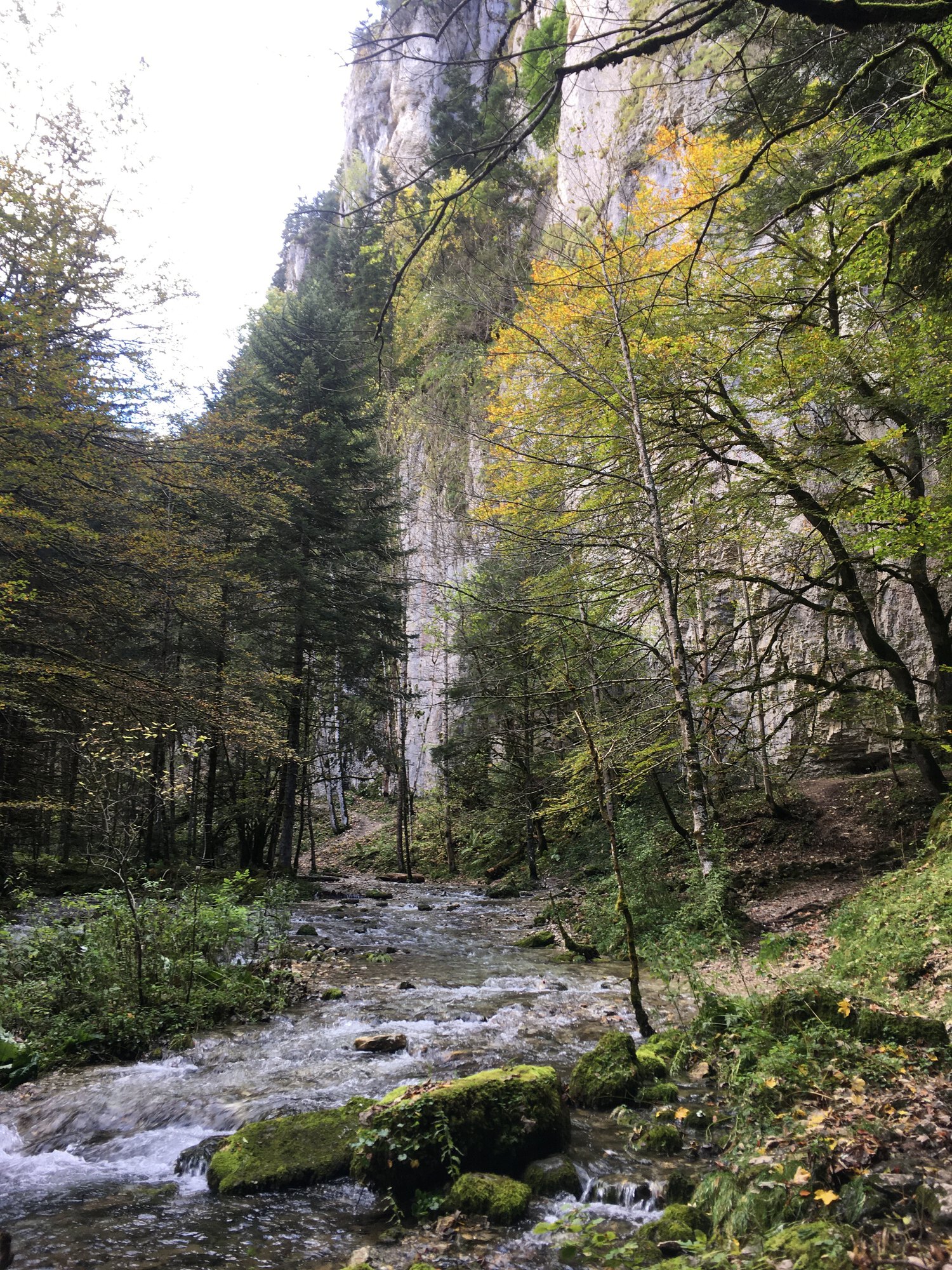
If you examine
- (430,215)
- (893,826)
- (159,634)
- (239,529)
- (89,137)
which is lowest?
(893,826)

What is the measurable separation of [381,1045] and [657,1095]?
97.6 inches

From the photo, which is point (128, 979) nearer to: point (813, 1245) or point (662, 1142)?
point (662, 1142)

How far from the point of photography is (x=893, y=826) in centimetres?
984

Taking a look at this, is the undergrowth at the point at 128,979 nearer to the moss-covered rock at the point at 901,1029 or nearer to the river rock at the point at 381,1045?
the river rock at the point at 381,1045

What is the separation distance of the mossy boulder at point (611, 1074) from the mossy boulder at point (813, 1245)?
2.42 metres

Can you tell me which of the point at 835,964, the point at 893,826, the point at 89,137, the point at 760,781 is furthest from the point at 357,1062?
the point at 89,137

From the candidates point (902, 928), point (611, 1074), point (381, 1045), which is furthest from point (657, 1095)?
point (902, 928)

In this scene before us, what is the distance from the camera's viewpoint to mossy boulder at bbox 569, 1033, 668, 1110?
16.0 ft

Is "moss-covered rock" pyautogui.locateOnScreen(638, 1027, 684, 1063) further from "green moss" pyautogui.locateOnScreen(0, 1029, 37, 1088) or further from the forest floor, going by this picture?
"green moss" pyautogui.locateOnScreen(0, 1029, 37, 1088)

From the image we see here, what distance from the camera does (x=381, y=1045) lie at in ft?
19.8

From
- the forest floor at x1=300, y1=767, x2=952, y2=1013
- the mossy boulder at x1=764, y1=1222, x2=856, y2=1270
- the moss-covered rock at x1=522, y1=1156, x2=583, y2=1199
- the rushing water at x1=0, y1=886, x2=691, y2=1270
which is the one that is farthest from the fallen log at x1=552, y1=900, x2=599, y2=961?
the mossy boulder at x1=764, y1=1222, x2=856, y2=1270

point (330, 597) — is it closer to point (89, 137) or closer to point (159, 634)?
point (159, 634)

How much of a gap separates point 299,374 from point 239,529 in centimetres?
445

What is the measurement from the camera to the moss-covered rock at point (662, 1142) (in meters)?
4.14
